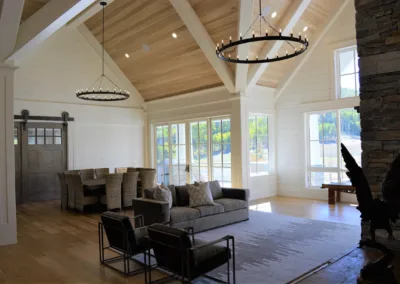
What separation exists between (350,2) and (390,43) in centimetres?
566

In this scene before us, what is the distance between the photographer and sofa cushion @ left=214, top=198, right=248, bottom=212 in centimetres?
623

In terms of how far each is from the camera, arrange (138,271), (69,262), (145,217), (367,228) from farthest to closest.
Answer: (145,217)
(69,262)
(138,271)
(367,228)

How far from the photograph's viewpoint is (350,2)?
27.2 feet

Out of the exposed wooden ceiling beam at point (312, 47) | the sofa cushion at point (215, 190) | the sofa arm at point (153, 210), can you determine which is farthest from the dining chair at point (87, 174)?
the exposed wooden ceiling beam at point (312, 47)

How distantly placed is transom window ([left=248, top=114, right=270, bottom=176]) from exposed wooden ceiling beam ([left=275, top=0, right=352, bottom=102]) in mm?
974

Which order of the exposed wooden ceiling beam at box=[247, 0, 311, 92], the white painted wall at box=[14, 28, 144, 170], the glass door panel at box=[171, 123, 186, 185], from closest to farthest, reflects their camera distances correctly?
the exposed wooden ceiling beam at box=[247, 0, 311, 92]
the white painted wall at box=[14, 28, 144, 170]
the glass door panel at box=[171, 123, 186, 185]

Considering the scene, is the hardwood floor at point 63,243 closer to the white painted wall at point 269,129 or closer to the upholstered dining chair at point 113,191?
the upholstered dining chair at point 113,191

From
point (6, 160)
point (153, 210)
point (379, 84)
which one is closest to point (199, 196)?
point (153, 210)

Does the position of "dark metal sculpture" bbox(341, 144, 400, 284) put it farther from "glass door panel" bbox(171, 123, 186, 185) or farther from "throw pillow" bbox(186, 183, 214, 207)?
"glass door panel" bbox(171, 123, 186, 185)

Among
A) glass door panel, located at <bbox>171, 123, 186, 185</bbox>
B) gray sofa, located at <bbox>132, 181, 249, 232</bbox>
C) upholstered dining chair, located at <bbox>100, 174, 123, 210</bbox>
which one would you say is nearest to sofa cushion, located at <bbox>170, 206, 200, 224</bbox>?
gray sofa, located at <bbox>132, 181, 249, 232</bbox>

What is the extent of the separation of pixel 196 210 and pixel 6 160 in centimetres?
319

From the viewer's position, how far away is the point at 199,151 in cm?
1016

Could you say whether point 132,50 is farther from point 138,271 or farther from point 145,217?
point 138,271

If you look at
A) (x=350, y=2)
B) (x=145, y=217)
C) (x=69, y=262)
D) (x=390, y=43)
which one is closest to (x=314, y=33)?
(x=350, y=2)
